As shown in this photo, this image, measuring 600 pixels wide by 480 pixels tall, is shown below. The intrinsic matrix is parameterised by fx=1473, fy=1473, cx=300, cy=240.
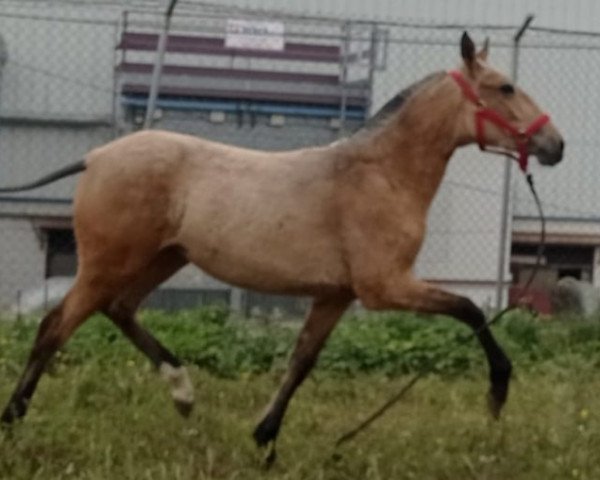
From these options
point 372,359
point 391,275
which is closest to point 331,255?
point 391,275

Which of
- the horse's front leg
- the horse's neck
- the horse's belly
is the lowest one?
the horse's front leg

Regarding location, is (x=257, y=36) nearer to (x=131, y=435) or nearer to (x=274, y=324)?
(x=274, y=324)

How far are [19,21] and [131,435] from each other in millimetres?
6786

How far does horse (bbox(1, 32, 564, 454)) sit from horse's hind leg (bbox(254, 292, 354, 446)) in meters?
0.02

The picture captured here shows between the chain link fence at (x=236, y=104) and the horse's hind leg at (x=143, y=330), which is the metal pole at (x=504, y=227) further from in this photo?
the horse's hind leg at (x=143, y=330)

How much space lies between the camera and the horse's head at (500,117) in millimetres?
5746

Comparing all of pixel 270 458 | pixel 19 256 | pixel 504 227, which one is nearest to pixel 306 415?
pixel 270 458

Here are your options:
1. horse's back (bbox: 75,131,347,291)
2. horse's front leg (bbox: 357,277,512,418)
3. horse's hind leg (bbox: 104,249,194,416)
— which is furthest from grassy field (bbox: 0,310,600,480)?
horse's back (bbox: 75,131,347,291)

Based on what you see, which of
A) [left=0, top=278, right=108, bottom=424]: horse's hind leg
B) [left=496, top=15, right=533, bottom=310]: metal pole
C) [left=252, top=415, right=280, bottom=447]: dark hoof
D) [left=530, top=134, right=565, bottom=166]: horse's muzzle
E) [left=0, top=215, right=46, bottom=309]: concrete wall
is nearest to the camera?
[left=530, top=134, right=565, bottom=166]: horse's muzzle

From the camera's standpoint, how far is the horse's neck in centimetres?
580

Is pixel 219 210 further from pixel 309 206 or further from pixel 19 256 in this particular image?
pixel 19 256

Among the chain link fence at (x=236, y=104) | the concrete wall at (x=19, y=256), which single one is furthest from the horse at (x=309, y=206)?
the concrete wall at (x=19, y=256)

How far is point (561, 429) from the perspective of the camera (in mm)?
6285

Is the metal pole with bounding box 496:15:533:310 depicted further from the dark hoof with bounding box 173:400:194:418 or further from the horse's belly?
the horse's belly
